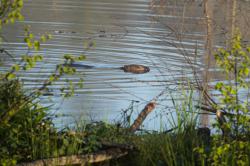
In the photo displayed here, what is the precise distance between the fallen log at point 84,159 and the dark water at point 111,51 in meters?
0.98

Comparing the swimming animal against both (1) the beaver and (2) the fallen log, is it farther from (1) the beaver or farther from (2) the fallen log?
Answer: (2) the fallen log

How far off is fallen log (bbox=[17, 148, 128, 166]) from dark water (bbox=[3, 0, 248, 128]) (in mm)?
978

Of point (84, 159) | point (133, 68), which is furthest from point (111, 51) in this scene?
point (84, 159)

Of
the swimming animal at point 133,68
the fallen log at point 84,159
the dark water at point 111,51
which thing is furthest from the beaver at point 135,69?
the fallen log at point 84,159

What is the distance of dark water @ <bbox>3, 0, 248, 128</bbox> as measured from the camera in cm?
1205

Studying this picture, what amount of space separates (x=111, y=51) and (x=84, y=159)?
13.4m

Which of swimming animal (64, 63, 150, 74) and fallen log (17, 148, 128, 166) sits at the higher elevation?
swimming animal (64, 63, 150, 74)

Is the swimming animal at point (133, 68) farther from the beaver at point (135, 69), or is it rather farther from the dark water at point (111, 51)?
the dark water at point (111, 51)

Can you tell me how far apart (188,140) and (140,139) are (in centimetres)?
52

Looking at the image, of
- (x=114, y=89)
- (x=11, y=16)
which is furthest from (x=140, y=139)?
(x=114, y=89)

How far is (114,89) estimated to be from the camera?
579 inches

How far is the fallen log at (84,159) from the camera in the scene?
6.59 m

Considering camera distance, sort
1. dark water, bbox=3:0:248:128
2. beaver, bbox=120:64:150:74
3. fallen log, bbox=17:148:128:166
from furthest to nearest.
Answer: beaver, bbox=120:64:150:74 < dark water, bbox=3:0:248:128 < fallen log, bbox=17:148:128:166

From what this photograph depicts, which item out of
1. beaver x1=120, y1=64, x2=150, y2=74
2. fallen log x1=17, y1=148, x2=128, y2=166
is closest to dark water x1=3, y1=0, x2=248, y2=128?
beaver x1=120, y1=64, x2=150, y2=74
